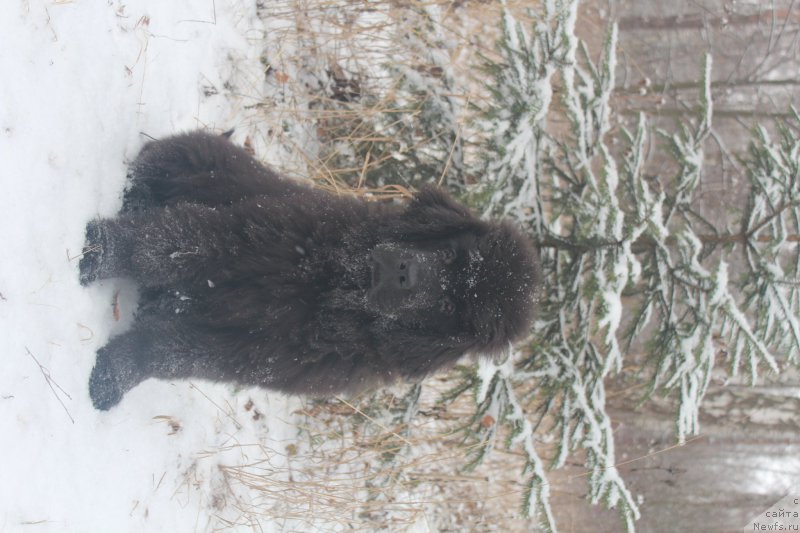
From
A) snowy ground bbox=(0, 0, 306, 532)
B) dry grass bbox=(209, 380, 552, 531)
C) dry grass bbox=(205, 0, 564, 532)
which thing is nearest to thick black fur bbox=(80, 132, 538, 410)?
snowy ground bbox=(0, 0, 306, 532)

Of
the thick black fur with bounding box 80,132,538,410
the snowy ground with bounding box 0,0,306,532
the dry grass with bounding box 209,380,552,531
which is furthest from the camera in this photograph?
the dry grass with bounding box 209,380,552,531

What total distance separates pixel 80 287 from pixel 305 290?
3.63ft

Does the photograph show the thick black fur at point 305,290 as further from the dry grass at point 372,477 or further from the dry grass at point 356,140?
the dry grass at point 356,140

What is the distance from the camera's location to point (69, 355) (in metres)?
2.56

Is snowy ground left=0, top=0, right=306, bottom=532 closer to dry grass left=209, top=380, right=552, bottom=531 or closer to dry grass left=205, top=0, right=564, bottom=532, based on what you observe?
dry grass left=209, top=380, right=552, bottom=531

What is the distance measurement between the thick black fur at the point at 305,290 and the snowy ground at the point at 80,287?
17 centimetres

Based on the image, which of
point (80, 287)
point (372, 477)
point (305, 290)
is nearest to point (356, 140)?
point (305, 290)

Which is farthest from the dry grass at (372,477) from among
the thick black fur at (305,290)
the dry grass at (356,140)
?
the thick black fur at (305,290)

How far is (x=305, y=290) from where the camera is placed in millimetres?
2533

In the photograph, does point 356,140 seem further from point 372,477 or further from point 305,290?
Answer: point 372,477

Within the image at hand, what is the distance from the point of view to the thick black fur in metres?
2.52

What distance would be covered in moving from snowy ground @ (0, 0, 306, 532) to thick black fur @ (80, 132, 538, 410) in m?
0.17

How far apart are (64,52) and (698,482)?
26.9ft

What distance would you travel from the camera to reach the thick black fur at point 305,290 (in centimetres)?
252
